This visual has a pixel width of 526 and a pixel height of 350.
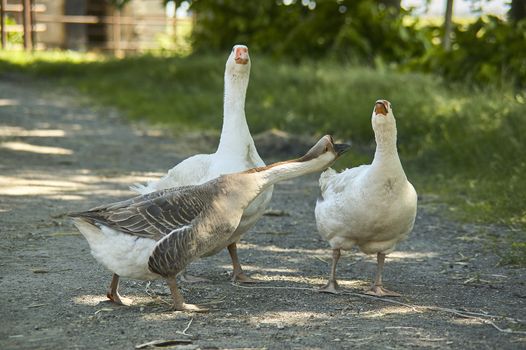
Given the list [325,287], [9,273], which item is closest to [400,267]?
[325,287]

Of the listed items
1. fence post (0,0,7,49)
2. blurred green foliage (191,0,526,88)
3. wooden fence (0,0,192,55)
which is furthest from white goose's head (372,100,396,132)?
wooden fence (0,0,192,55)

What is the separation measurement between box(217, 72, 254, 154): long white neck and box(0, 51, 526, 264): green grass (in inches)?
106

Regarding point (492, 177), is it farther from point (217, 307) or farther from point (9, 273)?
point (9, 273)

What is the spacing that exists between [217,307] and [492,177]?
5.30 m

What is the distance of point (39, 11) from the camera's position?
32688 mm

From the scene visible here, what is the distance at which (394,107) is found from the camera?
12.6m

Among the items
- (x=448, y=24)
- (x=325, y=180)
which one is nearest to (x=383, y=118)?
(x=325, y=180)

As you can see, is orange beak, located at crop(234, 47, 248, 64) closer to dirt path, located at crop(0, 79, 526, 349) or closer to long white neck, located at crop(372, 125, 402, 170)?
long white neck, located at crop(372, 125, 402, 170)

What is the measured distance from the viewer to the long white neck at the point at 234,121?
6242 mm

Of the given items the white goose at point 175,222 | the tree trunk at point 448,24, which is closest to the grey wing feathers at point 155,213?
the white goose at point 175,222

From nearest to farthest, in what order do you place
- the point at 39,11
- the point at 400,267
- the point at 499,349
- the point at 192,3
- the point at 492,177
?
the point at 499,349 → the point at 400,267 → the point at 492,177 → the point at 192,3 → the point at 39,11

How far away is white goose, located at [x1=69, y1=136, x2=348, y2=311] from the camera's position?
509cm

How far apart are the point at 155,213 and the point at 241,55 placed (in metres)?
1.88

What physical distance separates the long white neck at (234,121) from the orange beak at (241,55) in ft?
0.43
